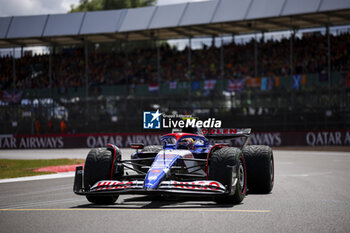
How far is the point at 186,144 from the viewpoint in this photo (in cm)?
1032

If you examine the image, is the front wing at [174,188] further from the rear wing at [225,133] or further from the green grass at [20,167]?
the green grass at [20,167]

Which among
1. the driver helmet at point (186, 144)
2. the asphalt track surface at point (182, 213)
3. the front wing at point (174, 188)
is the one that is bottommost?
the asphalt track surface at point (182, 213)

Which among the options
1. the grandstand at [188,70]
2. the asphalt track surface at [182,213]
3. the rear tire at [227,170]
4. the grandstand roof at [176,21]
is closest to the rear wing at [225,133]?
the asphalt track surface at [182,213]

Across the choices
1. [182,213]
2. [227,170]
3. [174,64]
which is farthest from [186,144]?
[174,64]

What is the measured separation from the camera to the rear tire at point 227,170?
8648 mm

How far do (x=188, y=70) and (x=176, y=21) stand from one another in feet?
13.4

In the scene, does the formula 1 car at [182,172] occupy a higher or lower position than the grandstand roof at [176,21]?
lower

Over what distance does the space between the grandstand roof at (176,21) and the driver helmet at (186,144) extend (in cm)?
2325

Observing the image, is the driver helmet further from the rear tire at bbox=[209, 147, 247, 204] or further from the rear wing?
the rear wing

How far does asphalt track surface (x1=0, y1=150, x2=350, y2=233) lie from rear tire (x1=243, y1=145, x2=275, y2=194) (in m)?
0.24

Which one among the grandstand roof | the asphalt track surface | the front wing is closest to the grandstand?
the grandstand roof

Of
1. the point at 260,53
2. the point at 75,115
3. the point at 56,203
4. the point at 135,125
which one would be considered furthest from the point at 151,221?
the point at 260,53

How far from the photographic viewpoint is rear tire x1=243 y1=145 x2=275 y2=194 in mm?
10586

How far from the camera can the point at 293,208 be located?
28.3 ft
